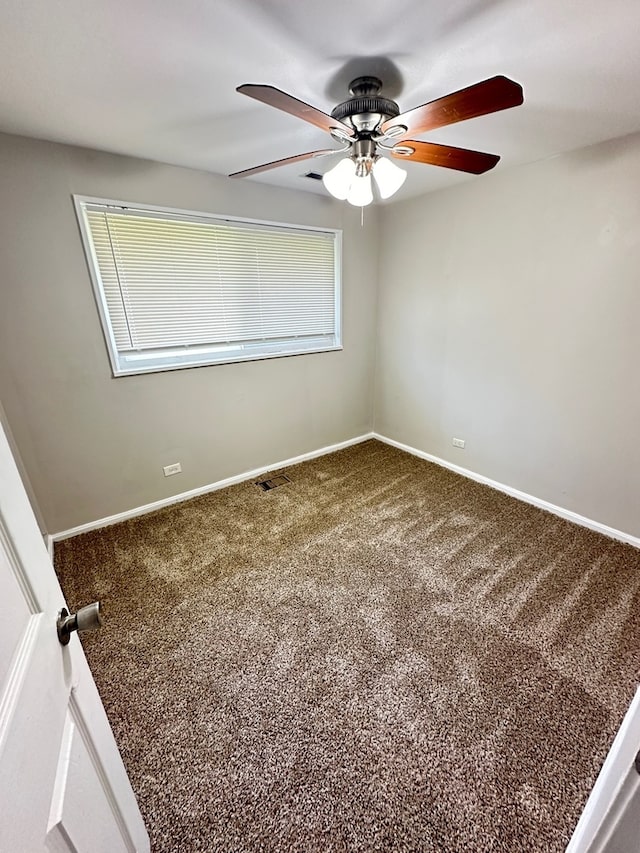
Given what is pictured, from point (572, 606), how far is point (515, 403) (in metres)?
1.42

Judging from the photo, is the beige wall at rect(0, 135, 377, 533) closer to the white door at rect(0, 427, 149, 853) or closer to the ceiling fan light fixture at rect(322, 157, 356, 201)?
the ceiling fan light fixture at rect(322, 157, 356, 201)

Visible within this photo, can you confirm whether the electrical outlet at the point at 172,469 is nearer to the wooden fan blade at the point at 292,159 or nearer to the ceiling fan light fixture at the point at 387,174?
the wooden fan blade at the point at 292,159

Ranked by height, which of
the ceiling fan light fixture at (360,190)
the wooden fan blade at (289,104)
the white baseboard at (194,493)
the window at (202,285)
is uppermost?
the wooden fan blade at (289,104)

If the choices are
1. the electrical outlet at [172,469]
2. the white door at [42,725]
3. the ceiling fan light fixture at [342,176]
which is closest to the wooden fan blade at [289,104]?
the ceiling fan light fixture at [342,176]

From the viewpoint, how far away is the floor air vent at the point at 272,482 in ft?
10.0

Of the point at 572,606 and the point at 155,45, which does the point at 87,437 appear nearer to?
the point at 155,45

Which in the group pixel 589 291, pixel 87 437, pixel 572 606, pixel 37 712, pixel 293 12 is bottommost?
pixel 572 606

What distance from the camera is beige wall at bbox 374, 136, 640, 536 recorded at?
2.13 m

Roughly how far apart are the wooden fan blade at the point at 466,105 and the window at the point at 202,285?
65.0 inches

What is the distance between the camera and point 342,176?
4.95ft

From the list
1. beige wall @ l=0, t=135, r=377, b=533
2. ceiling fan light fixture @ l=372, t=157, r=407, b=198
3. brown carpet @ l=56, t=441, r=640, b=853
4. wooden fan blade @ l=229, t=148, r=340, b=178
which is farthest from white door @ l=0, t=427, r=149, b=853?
beige wall @ l=0, t=135, r=377, b=533

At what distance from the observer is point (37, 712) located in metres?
0.54

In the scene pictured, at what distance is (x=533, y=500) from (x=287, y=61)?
2.96m

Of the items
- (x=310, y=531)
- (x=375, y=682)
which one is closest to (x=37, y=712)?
(x=375, y=682)
